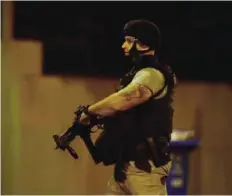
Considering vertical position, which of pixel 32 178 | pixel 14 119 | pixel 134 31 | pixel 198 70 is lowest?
pixel 32 178

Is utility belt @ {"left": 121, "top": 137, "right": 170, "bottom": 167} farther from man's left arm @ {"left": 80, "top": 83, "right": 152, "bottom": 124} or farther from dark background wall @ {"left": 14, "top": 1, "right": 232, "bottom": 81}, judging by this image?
dark background wall @ {"left": 14, "top": 1, "right": 232, "bottom": 81}

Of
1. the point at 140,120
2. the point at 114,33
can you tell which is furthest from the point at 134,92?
the point at 114,33

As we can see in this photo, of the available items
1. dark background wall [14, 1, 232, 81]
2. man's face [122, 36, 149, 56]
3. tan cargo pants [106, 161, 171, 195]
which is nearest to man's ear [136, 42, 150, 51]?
man's face [122, 36, 149, 56]

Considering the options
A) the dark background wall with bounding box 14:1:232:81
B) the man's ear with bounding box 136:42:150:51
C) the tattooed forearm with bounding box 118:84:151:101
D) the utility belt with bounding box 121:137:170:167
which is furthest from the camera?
the dark background wall with bounding box 14:1:232:81

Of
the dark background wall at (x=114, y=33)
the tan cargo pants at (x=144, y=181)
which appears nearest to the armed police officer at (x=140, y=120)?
the tan cargo pants at (x=144, y=181)

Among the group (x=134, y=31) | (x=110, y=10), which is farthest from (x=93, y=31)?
(x=134, y=31)

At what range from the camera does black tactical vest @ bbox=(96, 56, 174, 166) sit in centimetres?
350

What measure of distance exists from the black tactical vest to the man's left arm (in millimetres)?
61

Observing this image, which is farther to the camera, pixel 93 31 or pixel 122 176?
pixel 93 31

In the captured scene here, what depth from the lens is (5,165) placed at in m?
5.93

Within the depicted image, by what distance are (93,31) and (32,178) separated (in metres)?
1.63

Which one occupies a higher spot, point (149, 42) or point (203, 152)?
point (149, 42)

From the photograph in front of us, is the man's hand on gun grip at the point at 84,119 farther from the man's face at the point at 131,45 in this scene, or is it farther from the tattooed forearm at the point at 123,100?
the man's face at the point at 131,45

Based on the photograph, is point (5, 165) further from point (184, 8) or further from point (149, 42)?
point (149, 42)
